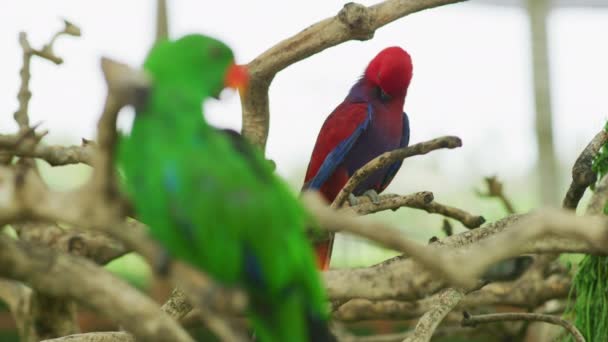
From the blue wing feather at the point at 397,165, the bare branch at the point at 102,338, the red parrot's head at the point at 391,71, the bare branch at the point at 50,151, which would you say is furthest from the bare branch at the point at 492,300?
the bare branch at the point at 50,151

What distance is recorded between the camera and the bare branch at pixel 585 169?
1.04 metres

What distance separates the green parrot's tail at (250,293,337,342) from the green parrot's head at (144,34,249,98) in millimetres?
149

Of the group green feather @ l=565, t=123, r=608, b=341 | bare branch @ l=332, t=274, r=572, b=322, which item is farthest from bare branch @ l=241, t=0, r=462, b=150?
bare branch @ l=332, t=274, r=572, b=322

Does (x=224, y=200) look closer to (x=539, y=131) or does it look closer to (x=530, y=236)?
(x=530, y=236)

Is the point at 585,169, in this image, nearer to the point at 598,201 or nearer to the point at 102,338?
the point at 598,201

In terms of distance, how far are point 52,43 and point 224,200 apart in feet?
3.28

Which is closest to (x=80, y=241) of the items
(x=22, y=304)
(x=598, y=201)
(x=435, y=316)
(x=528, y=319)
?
(x=22, y=304)

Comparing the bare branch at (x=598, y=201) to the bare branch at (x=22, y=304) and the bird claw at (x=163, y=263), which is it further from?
the bare branch at (x=22, y=304)

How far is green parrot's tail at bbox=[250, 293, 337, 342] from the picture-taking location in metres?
0.52

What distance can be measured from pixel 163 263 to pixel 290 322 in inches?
3.7

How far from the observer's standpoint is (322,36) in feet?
3.79

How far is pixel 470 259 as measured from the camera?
0.55 meters

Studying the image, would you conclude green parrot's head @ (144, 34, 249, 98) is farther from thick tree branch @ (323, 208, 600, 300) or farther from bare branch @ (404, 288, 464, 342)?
bare branch @ (404, 288, 464, 342)

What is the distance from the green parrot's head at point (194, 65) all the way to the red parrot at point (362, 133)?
2.70ft
